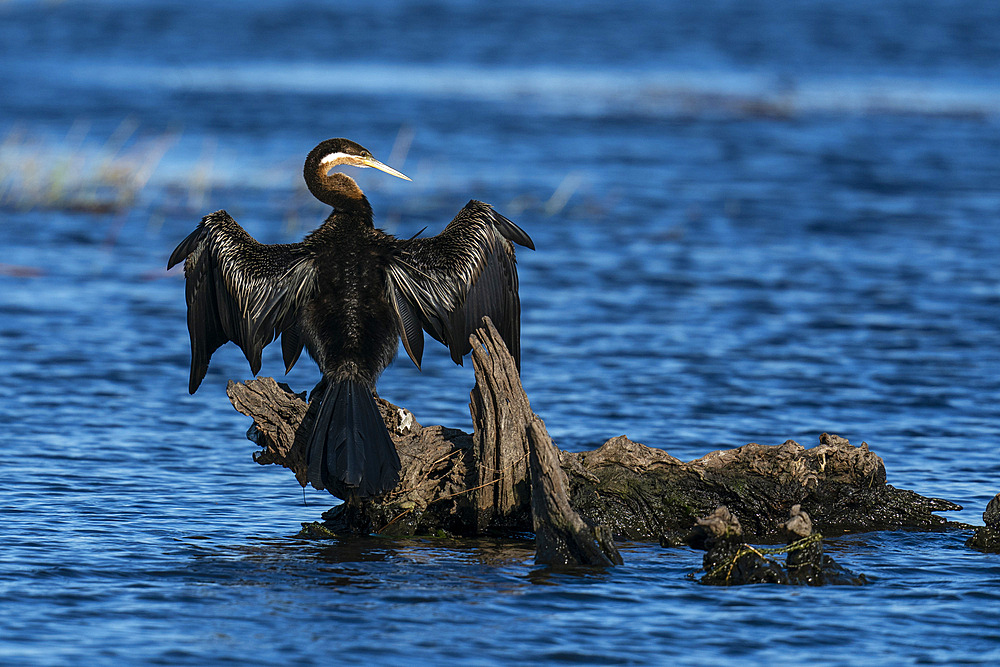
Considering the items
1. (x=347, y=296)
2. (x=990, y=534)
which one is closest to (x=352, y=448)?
(x=347, y=296)

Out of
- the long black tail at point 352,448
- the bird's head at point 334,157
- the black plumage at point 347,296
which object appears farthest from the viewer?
the bird's head at point 334,157

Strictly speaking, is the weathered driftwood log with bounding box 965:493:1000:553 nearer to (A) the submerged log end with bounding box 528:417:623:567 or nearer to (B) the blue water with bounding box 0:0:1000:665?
(B) the blue water with bounding box 0:0:1000:665

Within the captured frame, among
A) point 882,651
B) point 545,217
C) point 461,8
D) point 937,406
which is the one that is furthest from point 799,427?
point 461,8

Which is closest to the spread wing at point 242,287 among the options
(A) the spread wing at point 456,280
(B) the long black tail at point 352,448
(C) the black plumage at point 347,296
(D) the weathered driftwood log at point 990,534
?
(C) the black plumage at point 347,296

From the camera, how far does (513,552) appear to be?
22.9 ft

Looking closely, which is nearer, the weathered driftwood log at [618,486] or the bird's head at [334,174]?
the weathered driftwood log at [618,486]

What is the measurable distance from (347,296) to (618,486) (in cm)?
169

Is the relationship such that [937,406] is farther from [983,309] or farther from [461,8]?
[461,8]

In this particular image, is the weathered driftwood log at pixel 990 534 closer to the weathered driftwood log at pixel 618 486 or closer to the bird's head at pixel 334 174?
the weathered driftwood log at pixel 618 486

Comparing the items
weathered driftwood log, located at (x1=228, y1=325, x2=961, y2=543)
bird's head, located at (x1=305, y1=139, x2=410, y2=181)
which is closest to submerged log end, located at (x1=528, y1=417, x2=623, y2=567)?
weathered driftwood log, located at (x1=228, y1=325, x2=961, y2=543)

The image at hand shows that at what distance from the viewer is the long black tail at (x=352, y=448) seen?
6.77m

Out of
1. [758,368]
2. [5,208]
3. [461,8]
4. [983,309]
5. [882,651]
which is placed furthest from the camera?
[461,8]

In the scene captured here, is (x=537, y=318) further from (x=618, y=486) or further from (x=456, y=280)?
(x=618, y=486)

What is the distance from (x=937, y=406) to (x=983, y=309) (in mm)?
3443
